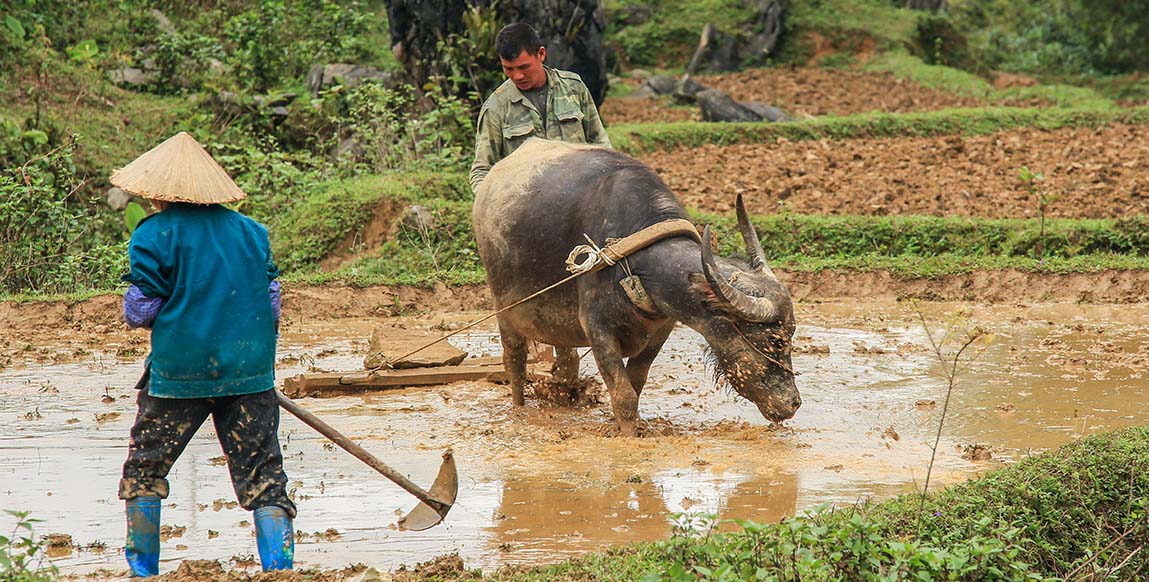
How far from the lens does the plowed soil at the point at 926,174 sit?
462 inches

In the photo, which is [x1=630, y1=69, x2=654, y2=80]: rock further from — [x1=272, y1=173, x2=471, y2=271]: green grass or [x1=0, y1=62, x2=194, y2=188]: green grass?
[x1=272, y1=173, x2=471, y2=271]: green grass

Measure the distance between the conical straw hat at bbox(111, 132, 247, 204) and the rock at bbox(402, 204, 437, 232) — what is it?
6416 mm

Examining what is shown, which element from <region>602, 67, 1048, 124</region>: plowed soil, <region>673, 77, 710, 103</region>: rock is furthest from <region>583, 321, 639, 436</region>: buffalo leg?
<region>673, 77, 710, 103</region>: rock

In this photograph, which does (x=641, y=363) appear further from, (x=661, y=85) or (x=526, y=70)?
(x=661, y=85)

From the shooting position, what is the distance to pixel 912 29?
24297 mm

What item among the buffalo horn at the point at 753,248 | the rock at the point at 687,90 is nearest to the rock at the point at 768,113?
the rock at the point at 687,90

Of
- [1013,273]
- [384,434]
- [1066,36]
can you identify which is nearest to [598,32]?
[1013,273]

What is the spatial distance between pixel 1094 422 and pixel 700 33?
1882 cm

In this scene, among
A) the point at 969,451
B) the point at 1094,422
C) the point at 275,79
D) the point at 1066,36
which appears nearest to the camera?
the point at 969,451

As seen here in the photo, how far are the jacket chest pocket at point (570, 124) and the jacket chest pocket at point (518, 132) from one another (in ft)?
0.52

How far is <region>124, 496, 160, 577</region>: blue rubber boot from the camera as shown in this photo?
4152mm

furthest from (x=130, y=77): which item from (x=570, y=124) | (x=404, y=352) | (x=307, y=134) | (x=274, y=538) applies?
(x=274, y=538)

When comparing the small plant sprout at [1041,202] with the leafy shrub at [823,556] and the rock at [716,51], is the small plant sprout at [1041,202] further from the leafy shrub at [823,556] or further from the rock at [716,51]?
the rock at [716,51]

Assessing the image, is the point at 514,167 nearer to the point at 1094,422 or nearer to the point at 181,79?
the point at 1094,422
